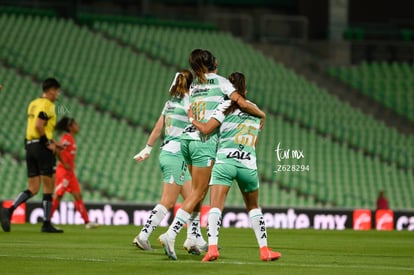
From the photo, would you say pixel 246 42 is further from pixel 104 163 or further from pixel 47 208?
pixel 47 208

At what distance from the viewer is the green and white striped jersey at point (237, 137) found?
39.4ft

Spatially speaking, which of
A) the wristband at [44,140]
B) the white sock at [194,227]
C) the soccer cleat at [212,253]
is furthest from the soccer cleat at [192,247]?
the wristband at [44,140]

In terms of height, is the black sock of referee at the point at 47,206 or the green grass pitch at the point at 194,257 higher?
the black sock of referee at the point at 47,206

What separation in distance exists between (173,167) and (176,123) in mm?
563

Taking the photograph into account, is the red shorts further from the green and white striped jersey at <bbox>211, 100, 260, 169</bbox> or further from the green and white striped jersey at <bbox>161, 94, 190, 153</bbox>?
the green and white striped jersey at <bbox>211, 100, 260, 169</bbox>

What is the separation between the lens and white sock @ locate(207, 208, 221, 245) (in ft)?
39.1

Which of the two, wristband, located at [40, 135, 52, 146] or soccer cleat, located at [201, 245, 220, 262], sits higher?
wristband, located at [40, 135, 52, 146]

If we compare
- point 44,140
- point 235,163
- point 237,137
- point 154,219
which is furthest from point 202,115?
point 44,140

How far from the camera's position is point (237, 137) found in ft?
39.6

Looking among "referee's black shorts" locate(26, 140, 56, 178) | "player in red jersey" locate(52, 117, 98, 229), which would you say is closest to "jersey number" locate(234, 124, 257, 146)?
"referee's black shorts" locate(26, 140, 56, 178)

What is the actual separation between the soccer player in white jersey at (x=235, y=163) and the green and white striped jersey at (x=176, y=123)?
1.42m

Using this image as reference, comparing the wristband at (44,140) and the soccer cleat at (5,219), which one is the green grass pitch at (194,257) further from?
the wristband at (44,140)

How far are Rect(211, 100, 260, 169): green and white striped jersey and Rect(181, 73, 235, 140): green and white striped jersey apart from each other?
26 cm

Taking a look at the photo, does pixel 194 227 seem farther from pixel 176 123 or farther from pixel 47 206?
pixel 47 206
